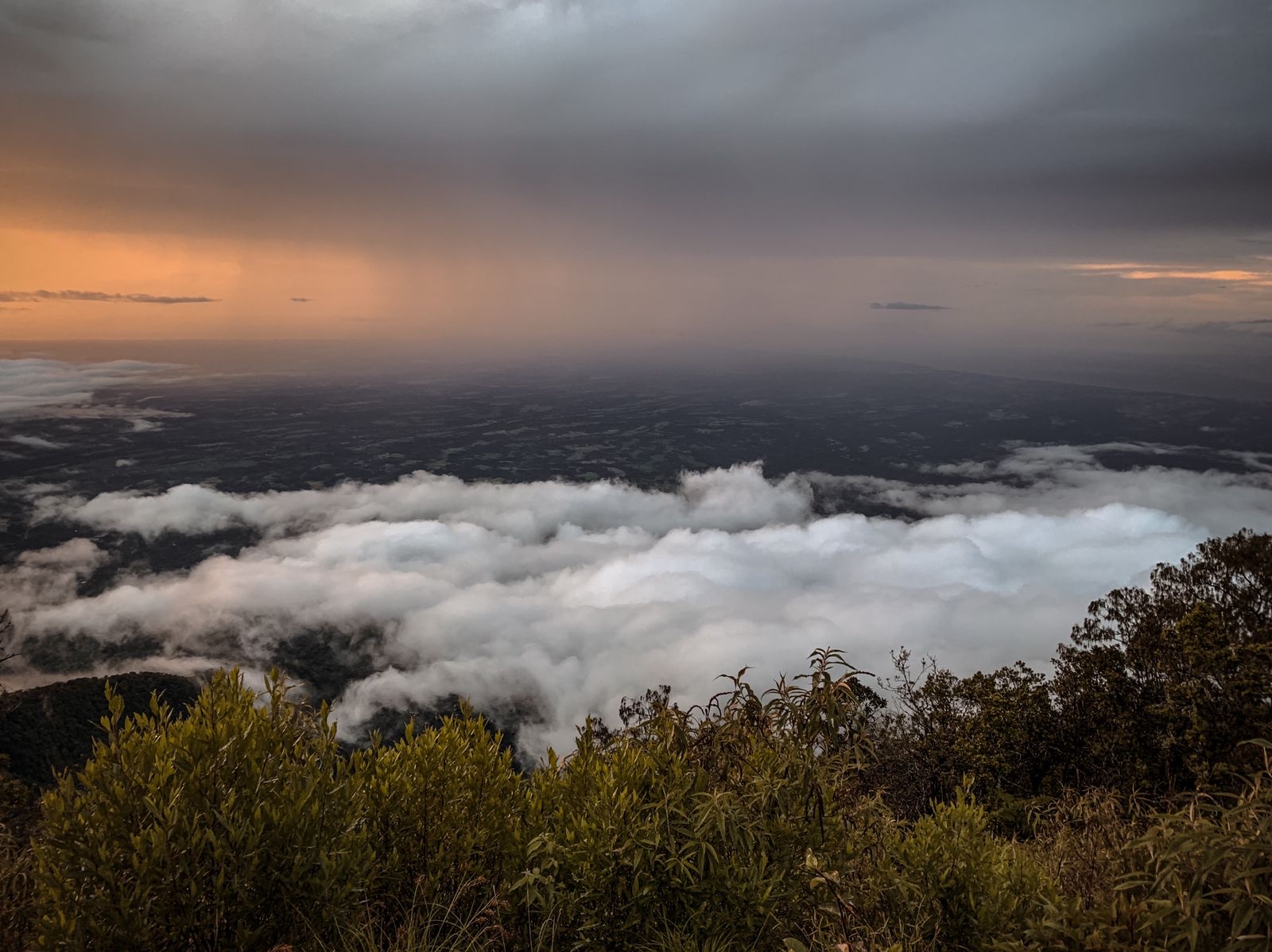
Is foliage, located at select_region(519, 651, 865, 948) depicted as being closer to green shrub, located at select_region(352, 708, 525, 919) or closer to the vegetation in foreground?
the vegetation in foreground

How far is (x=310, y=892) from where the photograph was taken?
167 inches

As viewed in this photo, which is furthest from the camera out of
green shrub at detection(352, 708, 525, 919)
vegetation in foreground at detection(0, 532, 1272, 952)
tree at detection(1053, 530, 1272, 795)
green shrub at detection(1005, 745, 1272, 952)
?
tree at detection(1053, 530, 1272, 795)

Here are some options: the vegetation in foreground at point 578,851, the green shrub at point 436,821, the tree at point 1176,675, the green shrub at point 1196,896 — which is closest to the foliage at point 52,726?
Result: the green shrub at point 436,821

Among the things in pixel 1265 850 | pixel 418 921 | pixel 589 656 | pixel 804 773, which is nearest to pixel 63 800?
pixel 418 921

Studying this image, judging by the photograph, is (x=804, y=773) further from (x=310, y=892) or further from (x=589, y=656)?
(x=589, y=656)

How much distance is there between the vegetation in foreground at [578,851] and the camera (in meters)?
3.31

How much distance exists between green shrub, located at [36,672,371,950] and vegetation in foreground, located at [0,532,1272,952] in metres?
0.02

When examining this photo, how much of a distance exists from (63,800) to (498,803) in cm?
310

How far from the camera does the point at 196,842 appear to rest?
3742 mm

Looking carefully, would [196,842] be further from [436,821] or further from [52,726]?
[52,726]

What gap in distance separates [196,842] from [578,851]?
96.1 inches

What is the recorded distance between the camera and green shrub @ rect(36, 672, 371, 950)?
3.62 meters

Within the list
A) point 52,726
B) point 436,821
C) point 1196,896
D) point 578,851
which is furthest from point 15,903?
point 52,726

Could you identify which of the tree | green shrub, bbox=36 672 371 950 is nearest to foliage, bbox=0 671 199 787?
green shrub, bbox=36 672 371 950
